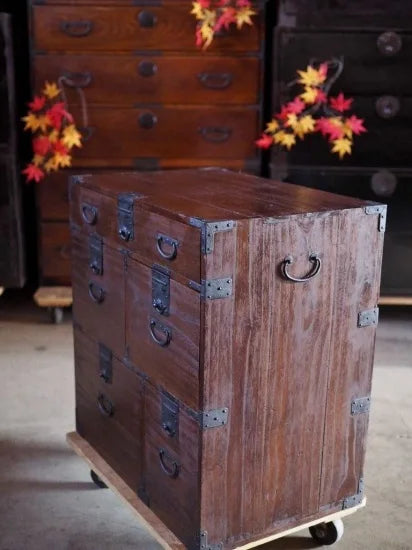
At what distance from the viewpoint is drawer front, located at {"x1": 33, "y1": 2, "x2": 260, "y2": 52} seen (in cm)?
292

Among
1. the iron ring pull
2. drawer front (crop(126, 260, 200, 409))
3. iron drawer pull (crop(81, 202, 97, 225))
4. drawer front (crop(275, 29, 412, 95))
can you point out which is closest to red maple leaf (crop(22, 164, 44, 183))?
drawer front (crop(275, 29, 412, 95))

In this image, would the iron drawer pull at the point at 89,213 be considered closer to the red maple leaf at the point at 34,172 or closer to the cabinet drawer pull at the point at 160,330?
the cabinet drawer pull at the point at 160,330

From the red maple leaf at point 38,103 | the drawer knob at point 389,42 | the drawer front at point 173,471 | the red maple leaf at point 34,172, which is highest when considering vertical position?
the drawer knob at point 389,42

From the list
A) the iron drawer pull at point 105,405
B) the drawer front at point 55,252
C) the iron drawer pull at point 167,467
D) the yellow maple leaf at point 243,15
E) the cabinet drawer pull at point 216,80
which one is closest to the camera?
the iron drawer pull at point 167,467

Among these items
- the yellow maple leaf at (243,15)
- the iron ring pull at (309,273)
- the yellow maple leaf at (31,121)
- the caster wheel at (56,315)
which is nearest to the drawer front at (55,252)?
the caster wheel at (56,315)

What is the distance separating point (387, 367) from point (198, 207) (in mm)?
1550

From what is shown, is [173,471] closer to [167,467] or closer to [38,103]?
[167,467]

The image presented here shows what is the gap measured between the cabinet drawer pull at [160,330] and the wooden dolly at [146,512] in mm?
390

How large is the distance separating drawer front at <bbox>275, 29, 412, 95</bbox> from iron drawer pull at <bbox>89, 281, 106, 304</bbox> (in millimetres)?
1466

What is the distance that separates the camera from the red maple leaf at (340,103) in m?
2.96

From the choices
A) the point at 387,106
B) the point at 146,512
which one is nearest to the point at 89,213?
the point at 146,512

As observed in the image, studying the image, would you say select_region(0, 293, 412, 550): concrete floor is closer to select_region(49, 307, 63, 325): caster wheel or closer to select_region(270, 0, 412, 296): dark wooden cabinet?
select_region(49, 307, 63, 325): caster wheel

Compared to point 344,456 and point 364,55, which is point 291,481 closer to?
point 344,456

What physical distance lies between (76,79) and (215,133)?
0.57 metres
